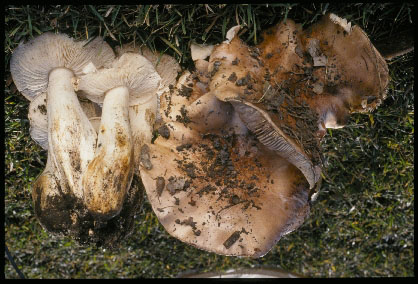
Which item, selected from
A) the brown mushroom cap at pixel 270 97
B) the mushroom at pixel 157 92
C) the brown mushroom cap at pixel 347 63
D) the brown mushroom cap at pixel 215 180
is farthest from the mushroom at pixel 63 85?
the brown mushroom cap at pixel 347 63

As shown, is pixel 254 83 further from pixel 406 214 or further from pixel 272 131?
pixel 406 214

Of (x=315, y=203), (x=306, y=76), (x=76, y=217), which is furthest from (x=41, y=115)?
(x=315, y=203)

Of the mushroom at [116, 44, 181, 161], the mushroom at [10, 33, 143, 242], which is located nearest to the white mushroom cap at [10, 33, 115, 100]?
the mushroom at [10, 33, 143, 242]

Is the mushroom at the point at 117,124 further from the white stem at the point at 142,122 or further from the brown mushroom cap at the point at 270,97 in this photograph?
the brown mushroom cap at the point at 270,97

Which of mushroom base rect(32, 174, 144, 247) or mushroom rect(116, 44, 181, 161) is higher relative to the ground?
mushroom rect(116, 44, 181, 161)

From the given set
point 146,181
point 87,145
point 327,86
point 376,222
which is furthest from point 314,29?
point 376,222

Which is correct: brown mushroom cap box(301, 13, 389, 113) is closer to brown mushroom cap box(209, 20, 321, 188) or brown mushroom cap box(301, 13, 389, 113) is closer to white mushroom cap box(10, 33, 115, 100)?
brown mushroom cap box(209, 20, 321, 188)
